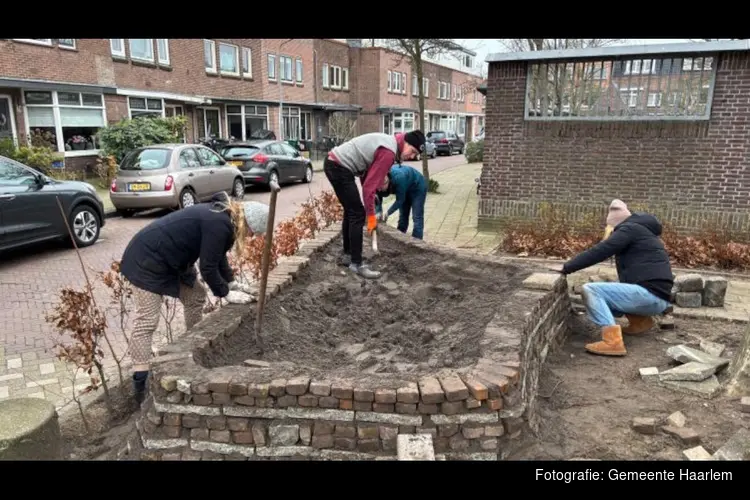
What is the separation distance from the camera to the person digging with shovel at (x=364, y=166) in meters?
5.45

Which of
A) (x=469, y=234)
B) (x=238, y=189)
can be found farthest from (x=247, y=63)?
(x=469, y=234)

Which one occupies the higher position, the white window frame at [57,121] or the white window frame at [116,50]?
the white window frame at [116,50]

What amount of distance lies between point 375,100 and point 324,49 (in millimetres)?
6036

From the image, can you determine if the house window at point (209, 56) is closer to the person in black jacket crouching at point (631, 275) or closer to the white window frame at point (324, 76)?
the white window frame at point (324, 76)

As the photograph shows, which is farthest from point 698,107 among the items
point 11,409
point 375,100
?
point 375,100

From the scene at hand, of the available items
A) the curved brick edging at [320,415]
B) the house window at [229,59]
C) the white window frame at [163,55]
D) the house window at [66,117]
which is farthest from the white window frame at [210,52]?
the curved brick edging at [320,415]

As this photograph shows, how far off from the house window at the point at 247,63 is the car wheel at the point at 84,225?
70.7 ft

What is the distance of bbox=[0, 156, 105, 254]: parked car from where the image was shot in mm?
7813

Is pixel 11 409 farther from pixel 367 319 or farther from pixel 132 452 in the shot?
pixel 367 319

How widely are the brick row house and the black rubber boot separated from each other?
16.2 metres

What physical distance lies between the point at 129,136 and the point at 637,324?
17.3 m

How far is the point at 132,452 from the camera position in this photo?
3.07 metres

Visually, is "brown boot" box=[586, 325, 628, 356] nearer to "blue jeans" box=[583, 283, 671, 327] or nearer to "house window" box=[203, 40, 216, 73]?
"blue jeans" box=[583, 283, 671, 327]

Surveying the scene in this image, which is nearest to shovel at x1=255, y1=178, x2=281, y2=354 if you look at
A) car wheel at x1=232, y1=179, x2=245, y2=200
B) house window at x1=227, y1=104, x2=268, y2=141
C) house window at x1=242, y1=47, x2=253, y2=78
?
car wheel at x1=232, y1=179, x2=245, y2=200
